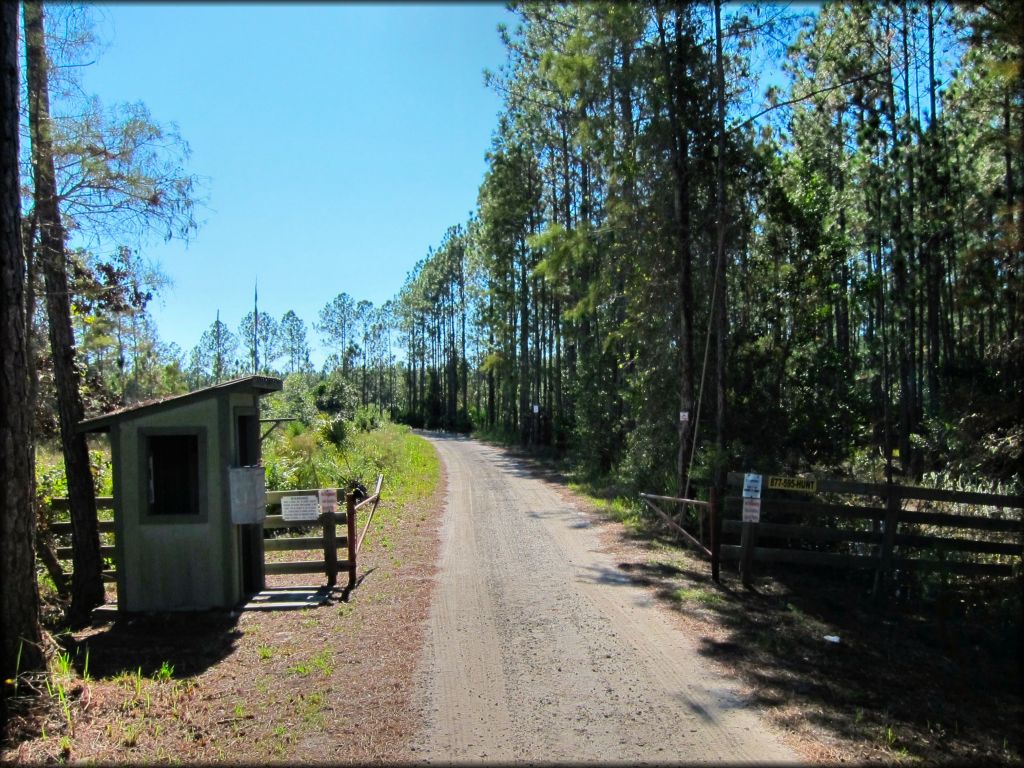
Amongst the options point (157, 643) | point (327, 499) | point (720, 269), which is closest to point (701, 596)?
point (327, 499)

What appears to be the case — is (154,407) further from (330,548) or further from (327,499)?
(330,548)

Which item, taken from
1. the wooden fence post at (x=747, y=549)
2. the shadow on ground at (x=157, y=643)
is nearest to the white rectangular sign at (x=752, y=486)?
the wooden fence post at (x=747, y=549)

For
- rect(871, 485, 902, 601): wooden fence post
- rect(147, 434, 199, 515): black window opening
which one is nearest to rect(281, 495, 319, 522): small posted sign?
rect(147, 434, 199, 515): black window opening

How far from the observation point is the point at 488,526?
47.6 ft

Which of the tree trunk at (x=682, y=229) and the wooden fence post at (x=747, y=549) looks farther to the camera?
the tree trunk at (x=682, y=229)

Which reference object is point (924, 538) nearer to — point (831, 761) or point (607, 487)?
point (831, 761)

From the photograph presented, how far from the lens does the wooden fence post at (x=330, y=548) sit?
929cm

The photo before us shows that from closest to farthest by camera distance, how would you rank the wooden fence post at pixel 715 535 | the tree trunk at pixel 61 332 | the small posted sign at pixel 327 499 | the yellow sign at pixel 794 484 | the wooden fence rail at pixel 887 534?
the tree trunk at pixel 61 332 → the wooden fence rail at pixel 887 534 → the small posted sign at pixel 327 499 → the yellow sign at pixel 794 484 → the wooden fence post at pixel 715 535

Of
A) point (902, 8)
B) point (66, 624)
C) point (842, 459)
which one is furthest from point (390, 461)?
point (902, 8)

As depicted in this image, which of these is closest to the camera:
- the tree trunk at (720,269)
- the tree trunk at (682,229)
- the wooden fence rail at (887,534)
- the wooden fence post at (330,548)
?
the wooden fence post at (330,548)

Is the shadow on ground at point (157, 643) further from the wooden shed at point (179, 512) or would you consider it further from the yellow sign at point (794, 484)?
the yellow sign at point (794, 484)

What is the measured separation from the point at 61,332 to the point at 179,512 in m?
2.38

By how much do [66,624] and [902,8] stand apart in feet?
67.6

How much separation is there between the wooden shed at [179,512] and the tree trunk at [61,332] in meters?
0.41
